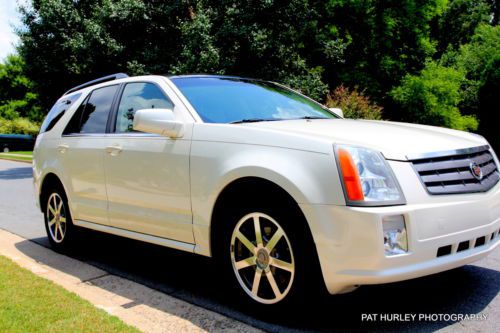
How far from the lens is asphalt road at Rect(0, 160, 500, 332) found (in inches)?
136

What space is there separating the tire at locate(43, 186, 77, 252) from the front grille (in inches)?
160

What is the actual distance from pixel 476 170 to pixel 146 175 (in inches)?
103

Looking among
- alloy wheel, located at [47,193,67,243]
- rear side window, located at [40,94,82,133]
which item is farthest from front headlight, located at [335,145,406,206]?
rear side window, located at [40,94,82,133]

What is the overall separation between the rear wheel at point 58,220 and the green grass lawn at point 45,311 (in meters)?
1.36

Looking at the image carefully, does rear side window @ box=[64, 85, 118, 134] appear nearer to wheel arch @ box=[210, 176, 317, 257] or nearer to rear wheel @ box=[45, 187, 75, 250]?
rear wheel @ box=[45, 187, 75, 250]

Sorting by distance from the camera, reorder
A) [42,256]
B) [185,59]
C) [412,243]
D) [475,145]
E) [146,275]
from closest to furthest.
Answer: [412,243]
[475,145]
[146,275]
[42,256]
[185,59]

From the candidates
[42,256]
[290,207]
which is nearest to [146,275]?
[42,256]

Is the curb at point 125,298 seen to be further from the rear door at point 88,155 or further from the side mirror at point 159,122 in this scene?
the side mirror at point 159,122

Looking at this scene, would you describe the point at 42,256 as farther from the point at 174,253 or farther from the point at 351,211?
the point at 351,211

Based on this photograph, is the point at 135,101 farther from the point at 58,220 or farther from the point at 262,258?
the point at 262,258

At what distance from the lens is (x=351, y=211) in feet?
9.97

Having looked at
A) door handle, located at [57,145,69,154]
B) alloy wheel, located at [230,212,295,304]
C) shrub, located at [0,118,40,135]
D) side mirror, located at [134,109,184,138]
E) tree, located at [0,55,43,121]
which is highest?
tree, located at [0,55,43,121]

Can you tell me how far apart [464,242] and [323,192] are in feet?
3.29

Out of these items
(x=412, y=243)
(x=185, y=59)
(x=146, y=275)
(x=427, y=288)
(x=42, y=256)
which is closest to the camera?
(x=412, y=243)
